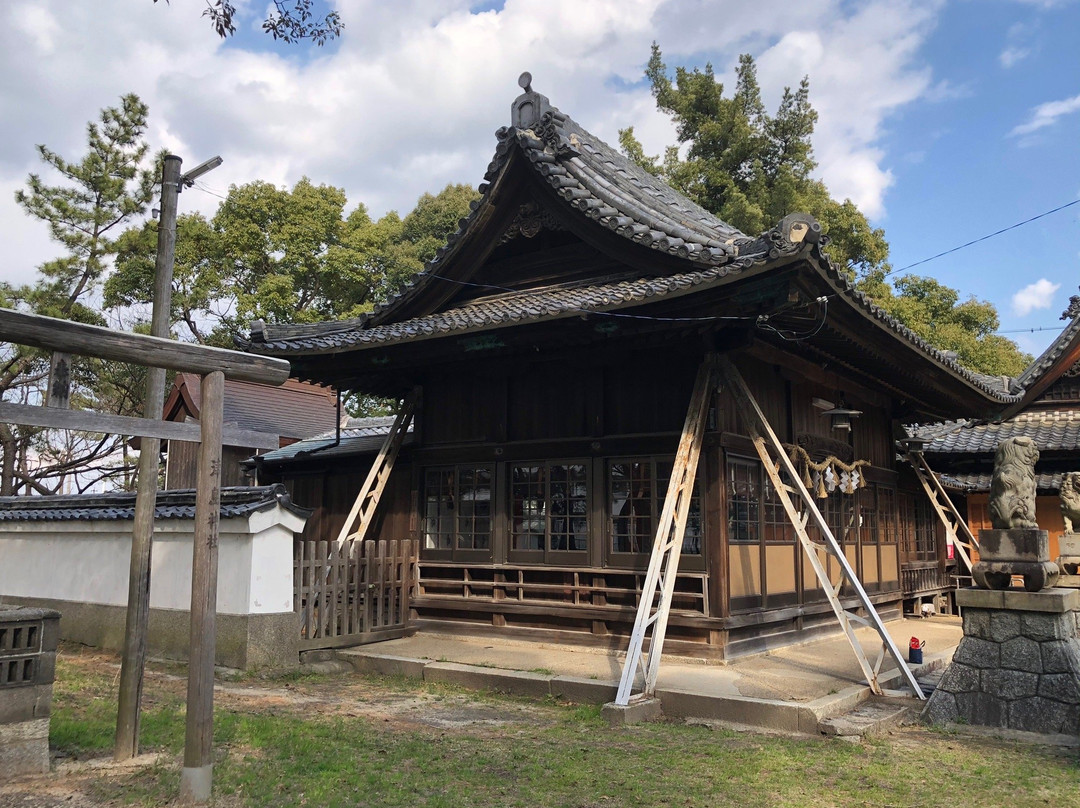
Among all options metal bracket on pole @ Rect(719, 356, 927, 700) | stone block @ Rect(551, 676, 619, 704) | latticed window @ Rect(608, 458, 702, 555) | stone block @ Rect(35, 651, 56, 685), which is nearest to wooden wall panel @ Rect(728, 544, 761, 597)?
latticed window @ Rect(608, 458, 702, 555)

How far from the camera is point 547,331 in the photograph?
1005 cm

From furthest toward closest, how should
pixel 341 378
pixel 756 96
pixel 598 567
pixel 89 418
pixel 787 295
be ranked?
pixel 756 96, pixel 341 378, pixel 598 567, pixel 787 295, pixel 89 418

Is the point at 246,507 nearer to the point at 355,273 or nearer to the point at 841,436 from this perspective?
the point at 841,436

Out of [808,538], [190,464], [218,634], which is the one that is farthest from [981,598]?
[190,464]

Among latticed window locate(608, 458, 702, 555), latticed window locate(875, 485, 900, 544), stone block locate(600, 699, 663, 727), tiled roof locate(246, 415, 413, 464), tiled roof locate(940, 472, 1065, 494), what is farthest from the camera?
tiled roof locate(940, 472, 1065, 494)

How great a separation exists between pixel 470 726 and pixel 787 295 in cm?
512

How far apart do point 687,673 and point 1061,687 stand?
11.3 feet

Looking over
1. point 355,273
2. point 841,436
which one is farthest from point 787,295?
point 355,273

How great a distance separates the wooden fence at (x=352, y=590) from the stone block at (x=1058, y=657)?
7.69 m

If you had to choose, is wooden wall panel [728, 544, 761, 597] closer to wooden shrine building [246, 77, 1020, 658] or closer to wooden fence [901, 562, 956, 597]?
wooden shrine building [246, 77, 1020, 658]

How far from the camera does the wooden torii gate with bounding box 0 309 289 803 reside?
16.6 feet

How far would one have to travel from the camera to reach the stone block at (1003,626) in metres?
7.65

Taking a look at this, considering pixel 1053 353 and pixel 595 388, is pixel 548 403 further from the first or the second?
pixel 1053 353

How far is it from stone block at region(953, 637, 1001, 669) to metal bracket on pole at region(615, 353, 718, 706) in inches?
109
